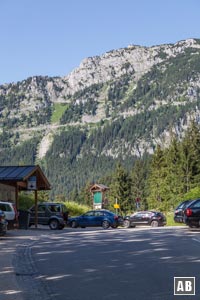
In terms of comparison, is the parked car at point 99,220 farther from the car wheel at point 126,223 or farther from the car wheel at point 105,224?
the car wheel at point 126,223

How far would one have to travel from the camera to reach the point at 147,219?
40000 mm

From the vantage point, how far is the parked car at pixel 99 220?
125 ft

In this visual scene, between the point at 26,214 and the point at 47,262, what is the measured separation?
19.2 metres

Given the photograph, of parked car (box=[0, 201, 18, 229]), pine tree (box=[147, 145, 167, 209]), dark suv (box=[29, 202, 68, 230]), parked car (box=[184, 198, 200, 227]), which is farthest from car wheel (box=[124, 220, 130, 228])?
pine tree (box=[147, 145, 167, 209])

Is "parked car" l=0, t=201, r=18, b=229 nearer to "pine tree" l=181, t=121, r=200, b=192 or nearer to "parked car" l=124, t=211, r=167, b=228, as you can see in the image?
"parked car" l=124, t=211, r=167, b=228

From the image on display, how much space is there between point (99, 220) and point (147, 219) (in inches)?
159

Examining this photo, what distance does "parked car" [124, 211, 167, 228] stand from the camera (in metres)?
39.6

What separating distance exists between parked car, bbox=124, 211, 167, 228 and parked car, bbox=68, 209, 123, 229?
127 cm

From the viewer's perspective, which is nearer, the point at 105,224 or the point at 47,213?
the point at 47,213

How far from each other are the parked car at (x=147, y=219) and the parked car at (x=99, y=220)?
1266 mm

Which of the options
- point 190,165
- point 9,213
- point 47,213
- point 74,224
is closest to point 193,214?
point 9,213

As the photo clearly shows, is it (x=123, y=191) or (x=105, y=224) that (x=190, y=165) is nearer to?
(x=123, y=191)

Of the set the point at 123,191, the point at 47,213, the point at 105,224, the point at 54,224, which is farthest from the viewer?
the point at 123,191

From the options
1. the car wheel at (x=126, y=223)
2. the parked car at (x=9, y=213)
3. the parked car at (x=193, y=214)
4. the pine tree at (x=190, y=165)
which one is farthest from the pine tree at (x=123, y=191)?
the parked car at (x=9, y=213)
